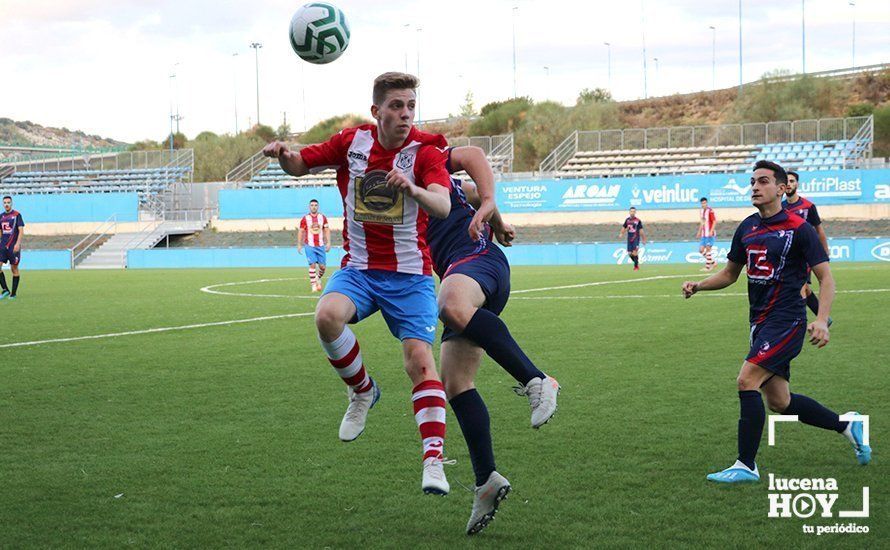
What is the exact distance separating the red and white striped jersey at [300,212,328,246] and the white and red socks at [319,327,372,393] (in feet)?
61.6

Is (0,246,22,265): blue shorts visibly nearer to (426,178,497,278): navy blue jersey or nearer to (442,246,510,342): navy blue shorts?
(426,178,497,278): navy blue jersey

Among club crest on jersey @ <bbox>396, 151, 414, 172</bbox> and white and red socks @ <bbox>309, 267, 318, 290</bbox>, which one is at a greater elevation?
club crest on jersey @ <bbox>396, 151, 414, 172</bbox>

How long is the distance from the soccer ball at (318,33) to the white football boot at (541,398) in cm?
290

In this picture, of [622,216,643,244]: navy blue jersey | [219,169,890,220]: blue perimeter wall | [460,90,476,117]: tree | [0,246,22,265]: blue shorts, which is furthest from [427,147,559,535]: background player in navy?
[460,90,476,117]: tree

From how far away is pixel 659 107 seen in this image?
83938 mm

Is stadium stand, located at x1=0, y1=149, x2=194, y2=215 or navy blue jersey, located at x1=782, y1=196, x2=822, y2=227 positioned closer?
navy blue jersey, located at x1=782, y1=196, x2=822, y2=227

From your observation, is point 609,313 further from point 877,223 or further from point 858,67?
point 858,67

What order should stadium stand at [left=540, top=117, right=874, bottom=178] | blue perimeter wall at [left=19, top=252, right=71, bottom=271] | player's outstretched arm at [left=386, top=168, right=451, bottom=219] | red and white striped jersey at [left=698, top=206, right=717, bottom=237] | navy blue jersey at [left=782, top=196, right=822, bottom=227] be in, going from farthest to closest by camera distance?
blue perimeter wall at [left=19, top=252, right=71, bottom=271]
stadium stand at [left=540, top=117, right=874, bottom=178]
red and white striped jersey at [left=698, top=206, right=717, bottom=237]
navy blue jersey at [left=782, top=196, right=822, bottom=227]
player's outstretched arm at [left=386, top=168, right=451, bottom=219]

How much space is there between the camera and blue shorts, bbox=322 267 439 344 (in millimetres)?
5570

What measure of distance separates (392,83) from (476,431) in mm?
1877

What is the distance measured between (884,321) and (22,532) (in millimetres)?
12345

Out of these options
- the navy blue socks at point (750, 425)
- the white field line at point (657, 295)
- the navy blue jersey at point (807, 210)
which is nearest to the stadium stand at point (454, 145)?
the white field line at point (657, 295)

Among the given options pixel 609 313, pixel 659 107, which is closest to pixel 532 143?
pixel 659 107

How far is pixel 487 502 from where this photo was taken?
491cm
